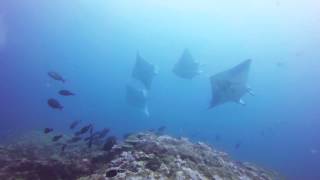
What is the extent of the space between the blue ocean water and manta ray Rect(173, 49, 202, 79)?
41.5 meters

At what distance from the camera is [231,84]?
14656 mm

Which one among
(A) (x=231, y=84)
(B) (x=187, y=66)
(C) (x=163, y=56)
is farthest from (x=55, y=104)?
(C) (x=163, y=56)

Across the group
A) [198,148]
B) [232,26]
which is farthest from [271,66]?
[198,148]

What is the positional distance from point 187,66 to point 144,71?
2734 mm

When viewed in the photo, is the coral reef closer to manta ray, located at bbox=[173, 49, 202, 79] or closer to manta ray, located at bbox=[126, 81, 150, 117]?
manta ray, located at bbox=[173, 49, 202, 79]

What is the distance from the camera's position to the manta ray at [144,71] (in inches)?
763

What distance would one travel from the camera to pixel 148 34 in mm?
97125

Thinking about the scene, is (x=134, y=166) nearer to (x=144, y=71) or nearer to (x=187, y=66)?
(x=187, y=66)

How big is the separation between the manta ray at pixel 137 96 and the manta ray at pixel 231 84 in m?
6.18

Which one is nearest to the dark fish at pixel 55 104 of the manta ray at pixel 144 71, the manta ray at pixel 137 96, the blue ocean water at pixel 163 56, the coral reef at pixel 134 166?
the coral reef at pixel 134 166

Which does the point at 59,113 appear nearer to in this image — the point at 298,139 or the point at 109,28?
the point at 109,28

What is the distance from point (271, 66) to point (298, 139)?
26.2 m

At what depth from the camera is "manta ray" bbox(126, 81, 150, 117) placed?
2089 cm

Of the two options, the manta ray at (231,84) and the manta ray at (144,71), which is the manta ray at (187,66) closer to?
the manta ray at (144,71)
